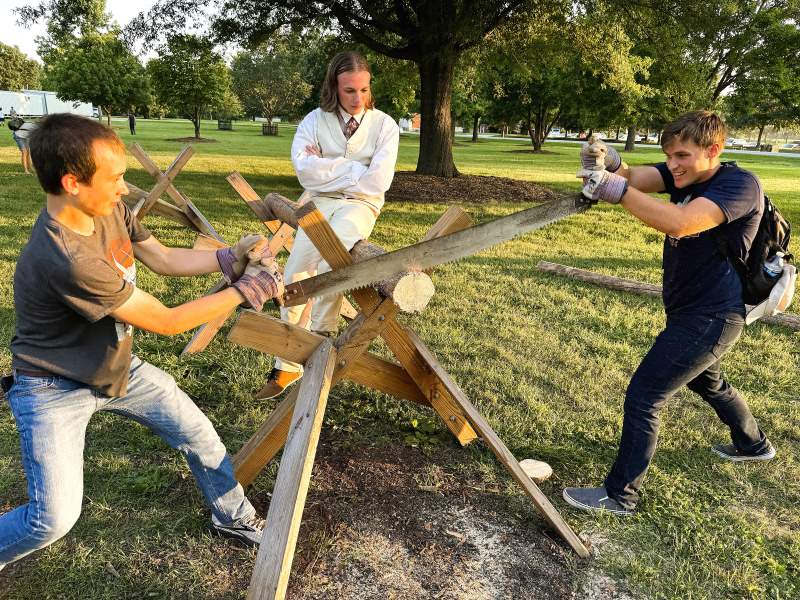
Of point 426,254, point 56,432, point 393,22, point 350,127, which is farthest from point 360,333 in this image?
point 393,22

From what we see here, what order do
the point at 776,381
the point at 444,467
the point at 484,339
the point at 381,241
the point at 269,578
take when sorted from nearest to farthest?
the point at 269,578 < the point at 444,467 < the point at 776,381 < the point at 484,339 < the point at 381,241

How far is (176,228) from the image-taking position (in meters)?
9.63

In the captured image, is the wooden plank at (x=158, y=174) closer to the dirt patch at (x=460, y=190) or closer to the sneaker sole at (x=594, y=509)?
the sneaker sole at (x=594, y=509)

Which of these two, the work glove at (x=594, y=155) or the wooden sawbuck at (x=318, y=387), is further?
the work glove at (x=594, y=155)

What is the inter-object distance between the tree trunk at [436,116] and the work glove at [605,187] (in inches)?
498

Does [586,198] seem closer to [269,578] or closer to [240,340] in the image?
[240,340]

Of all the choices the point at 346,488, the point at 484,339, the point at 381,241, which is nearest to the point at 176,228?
the point at 381,241

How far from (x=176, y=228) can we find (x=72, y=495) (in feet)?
26.9

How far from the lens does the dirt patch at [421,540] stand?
2.68 m

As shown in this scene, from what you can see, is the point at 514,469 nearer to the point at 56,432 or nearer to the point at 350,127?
the point at 56,432

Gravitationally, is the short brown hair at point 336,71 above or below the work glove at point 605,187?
above

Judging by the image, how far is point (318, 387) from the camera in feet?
7.80

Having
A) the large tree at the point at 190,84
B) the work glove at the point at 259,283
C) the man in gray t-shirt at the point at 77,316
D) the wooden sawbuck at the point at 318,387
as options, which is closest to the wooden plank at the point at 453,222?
the wooden sawbuck at the point at 318,387

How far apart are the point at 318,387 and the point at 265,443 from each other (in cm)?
76
